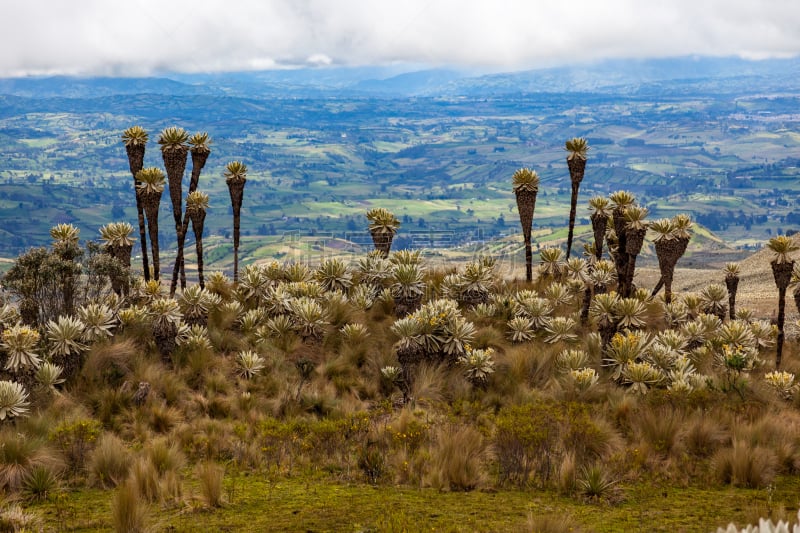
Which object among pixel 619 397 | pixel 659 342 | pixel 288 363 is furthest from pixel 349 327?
pixel 659 342

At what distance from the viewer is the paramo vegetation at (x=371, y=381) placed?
28.2 feet

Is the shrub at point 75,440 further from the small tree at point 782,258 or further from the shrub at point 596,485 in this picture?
the small tree at point 782,258

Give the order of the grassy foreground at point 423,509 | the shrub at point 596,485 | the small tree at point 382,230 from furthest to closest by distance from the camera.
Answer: the small tree at point 382,230 → the shrub at point 596,485 → the grassy foreground at point 423,509

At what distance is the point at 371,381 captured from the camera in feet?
42.7

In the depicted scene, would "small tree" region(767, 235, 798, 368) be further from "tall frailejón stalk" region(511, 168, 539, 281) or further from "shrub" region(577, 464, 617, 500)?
"shrub" region(577, 464, 617, 500)

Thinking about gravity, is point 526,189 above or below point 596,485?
above

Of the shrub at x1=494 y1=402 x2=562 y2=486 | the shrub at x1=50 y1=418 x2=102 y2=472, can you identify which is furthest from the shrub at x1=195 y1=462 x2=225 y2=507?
the shrub at x1=494 y1=402 x2=562 y2=486

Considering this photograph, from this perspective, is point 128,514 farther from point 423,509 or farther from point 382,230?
point 382,230

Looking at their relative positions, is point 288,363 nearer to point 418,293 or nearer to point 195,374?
point 195,374

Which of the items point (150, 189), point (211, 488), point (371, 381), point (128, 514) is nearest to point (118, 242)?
point (150, 189)

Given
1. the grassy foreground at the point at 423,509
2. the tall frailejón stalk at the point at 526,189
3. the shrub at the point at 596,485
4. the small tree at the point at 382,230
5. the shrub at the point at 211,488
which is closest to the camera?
the grassy foreground at the point at 423,509

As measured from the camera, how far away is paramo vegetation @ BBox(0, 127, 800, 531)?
8.60m

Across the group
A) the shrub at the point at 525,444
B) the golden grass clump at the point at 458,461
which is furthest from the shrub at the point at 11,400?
the shrub at the point at 525,444

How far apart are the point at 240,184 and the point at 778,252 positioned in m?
14.7
